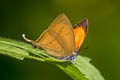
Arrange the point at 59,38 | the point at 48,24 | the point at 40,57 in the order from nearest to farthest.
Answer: the point at 40,57
the point at 59,38
the point at 48,24

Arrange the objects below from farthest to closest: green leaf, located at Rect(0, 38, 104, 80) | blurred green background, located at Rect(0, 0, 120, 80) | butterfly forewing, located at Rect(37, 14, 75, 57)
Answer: blurred green background, located at Rect(0, 0, 120, 80), butterfly forewing, located at Rect(37, 14, 75, 57), green leaf, located at Rect(0, 38, 104, 80)

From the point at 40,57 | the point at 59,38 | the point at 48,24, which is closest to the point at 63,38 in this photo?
the point at 59,38

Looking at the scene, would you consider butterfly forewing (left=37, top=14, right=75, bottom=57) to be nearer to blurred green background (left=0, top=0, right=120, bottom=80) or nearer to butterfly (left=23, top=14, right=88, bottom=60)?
butterfly (left=23, top=14, right=88, bottom=60)

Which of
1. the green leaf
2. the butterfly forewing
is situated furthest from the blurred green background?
the green leaf

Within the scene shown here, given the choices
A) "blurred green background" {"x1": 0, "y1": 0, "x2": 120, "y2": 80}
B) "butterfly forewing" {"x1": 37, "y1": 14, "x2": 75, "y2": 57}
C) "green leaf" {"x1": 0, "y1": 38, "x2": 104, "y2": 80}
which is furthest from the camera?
"blurred green background" {"x1": 0, "y1": 0, "x2": 120, "y2": 80}

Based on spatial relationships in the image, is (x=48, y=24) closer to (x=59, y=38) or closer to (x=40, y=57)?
(x=59, y=38)

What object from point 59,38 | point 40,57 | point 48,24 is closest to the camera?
point 40,57
